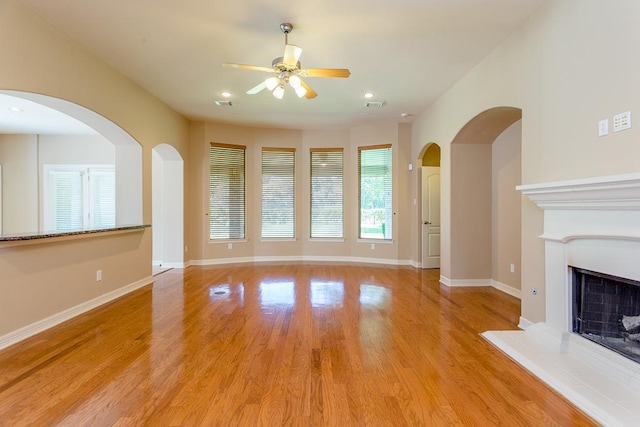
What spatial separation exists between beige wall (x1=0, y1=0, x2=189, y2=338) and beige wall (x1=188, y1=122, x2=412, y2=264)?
5.11ft

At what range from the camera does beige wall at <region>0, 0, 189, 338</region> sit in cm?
270

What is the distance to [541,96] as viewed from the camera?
2781 millimetres

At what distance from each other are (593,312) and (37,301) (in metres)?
4.81

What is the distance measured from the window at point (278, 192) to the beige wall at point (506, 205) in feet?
13.1

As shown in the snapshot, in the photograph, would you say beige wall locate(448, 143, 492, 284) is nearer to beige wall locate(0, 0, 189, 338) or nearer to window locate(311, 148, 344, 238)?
window locate(311, 148, 344, 238)

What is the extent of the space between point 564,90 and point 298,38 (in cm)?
246

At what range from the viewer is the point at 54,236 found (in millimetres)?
3111

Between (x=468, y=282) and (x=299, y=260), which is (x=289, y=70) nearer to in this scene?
(x=468, y=282)

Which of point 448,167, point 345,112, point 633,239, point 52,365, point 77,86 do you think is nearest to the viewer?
point 633,239

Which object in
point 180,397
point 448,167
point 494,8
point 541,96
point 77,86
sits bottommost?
point 180,397

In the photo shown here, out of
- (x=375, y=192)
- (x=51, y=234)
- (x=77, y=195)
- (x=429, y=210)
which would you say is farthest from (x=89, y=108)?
(x=429, y=210)

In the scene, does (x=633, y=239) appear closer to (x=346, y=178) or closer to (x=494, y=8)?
(x=494, y=8)

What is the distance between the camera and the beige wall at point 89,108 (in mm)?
2697

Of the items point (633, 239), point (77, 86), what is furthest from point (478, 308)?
point (77, 86)
